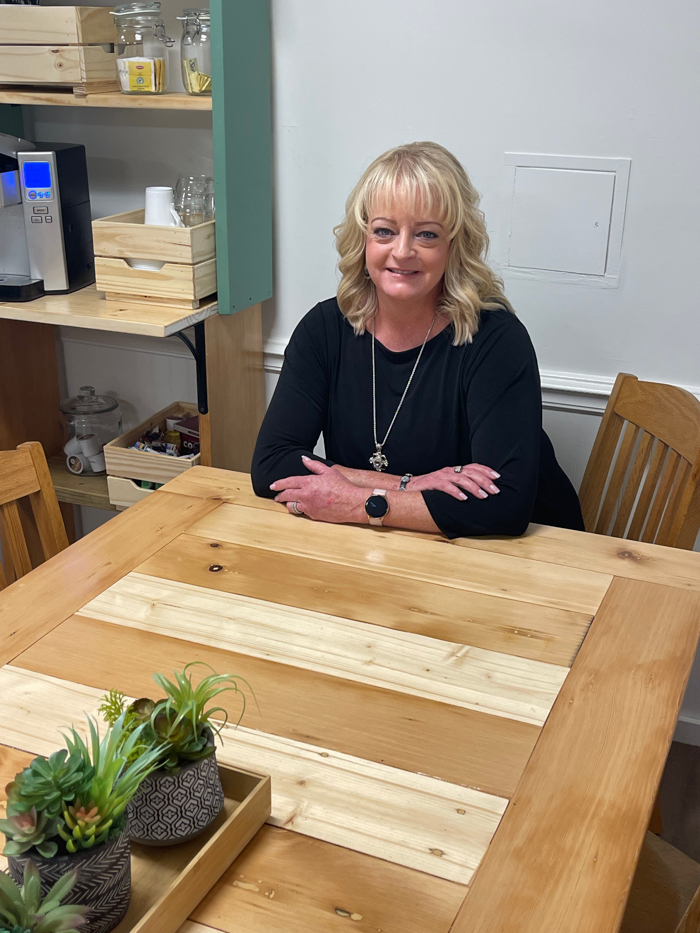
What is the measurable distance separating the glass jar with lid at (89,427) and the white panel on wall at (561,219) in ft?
4.16

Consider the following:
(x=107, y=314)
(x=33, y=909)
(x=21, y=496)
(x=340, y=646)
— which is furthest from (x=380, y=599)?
(x=107, y=314)

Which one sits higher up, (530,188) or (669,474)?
(530,188)

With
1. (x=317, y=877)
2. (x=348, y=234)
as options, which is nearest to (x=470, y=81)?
(x=348, y=234)

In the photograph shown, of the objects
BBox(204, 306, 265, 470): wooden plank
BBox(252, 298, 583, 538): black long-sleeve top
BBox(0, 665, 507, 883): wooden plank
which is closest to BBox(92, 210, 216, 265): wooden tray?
BBox(204, 306, 265, 470): wooden plank

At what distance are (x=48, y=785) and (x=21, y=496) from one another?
90 centimetres

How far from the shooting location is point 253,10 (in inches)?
83.1

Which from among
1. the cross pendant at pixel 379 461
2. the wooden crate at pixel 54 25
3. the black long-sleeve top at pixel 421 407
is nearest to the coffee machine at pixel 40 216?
the wooden crate at pixel 54 25

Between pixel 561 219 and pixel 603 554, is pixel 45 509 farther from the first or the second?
pixel 561 219

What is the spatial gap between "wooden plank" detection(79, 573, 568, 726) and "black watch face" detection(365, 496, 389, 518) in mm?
308

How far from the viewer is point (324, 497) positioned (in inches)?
62.3

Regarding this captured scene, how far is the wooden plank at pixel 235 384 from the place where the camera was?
2.32 metres

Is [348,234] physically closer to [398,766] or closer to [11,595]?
[11,595]

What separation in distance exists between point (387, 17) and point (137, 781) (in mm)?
1948

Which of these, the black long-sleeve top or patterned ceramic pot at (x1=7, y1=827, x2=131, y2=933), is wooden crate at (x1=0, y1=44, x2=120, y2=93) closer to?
the black long-sleeve top
